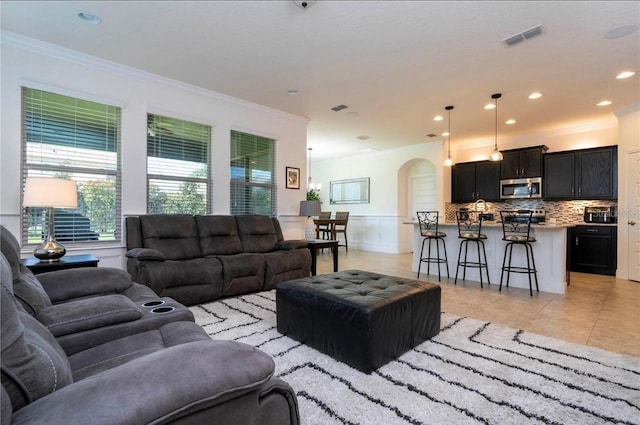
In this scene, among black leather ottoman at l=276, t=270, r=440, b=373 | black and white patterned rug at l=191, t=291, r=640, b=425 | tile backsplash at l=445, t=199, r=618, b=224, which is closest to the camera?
black and white patterned rug at l=191, t=291, r=640, b=425

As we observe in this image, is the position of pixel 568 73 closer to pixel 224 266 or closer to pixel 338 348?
pixel 338 348

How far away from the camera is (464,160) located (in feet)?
24.7

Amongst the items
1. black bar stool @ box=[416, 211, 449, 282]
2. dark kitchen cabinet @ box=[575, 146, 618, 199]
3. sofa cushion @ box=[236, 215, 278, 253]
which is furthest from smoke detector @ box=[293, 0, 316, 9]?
dark kitchen cabinet @ box=[575, 146, 618, 199]

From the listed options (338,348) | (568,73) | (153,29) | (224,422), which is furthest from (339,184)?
(224,422)

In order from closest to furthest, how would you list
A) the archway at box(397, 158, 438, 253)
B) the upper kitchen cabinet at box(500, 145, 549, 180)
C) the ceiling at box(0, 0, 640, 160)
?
1. the ceiling at box(0, 0, 640, 160)
2. the upper kitchen cabinet at box(500, 145, 549, 180)
3. the archway at box(397, 158, 438, 253)

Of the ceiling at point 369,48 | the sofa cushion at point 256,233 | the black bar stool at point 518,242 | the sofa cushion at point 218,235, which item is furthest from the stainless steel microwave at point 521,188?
the sofa cushion at point 218,235

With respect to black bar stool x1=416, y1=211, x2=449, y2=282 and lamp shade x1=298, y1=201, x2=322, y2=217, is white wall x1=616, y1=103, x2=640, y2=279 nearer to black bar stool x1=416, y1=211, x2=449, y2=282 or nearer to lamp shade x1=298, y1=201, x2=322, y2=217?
black bar stool x1=416, y1=211, x2=449, y2=282

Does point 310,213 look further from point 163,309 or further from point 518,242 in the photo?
point 163,309

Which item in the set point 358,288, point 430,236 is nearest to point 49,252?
point 358,288

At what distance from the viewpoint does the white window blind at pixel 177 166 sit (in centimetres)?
397

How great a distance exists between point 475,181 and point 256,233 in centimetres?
530

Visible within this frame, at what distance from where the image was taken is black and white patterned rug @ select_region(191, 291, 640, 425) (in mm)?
1563

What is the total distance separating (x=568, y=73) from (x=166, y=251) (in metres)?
5.05

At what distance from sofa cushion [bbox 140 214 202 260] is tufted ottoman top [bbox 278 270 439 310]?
1.69m
